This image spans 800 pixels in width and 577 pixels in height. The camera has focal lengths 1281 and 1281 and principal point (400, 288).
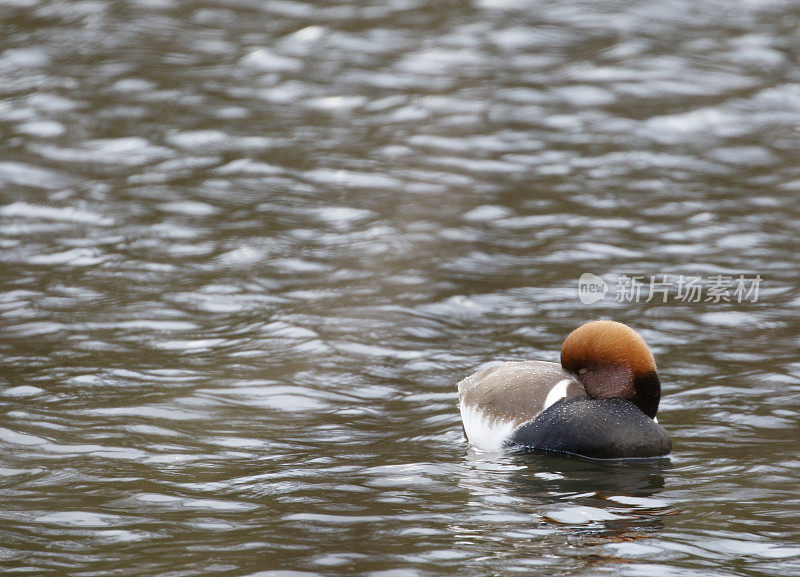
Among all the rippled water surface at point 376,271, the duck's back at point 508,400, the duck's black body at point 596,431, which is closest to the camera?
the rippled water surface at point 376,271

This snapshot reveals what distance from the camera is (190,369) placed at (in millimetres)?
8180

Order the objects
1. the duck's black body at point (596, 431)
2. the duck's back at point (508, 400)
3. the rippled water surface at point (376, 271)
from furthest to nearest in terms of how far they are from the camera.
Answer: the duck's back at point (508, 400), the duck's black body at point (596, 431), the rippled water surface at point (376, 271)

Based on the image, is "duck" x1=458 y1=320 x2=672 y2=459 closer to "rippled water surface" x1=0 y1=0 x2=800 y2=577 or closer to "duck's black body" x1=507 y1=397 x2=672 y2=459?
"duck's black body" x1=507 y1=397 x2=672 y2=459

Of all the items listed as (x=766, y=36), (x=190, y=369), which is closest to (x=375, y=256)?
(x=190, y=369)

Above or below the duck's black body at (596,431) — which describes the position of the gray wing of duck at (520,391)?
above

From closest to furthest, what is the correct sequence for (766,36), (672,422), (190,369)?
1. (672,422)
2. (190,369)
3. (766,36)

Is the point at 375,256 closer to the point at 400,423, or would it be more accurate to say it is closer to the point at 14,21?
the point at 400,423

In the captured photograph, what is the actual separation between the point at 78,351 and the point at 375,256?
2636 mm

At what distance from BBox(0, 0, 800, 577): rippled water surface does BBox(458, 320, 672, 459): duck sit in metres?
0.13

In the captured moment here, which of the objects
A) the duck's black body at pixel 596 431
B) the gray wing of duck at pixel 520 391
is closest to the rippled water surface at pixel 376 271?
the duck's black body at pixel 596 431

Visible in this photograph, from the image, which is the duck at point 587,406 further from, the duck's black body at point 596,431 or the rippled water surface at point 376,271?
the rippled water surface at point 376,271

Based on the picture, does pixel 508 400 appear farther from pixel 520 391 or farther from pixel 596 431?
pixel 596 431

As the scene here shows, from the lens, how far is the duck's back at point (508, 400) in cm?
681

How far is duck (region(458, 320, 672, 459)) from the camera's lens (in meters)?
6.62
